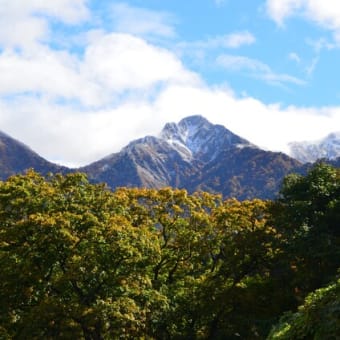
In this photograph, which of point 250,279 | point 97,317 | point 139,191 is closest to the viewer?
point 97,317

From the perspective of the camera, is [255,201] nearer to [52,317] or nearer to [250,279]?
[250,279]

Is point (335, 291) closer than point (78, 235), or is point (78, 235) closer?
point (335, 291)

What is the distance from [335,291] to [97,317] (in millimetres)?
17786

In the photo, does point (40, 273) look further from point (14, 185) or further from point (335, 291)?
point (335, 291)

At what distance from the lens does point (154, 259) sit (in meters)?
30.8

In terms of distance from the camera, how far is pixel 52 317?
27203mm

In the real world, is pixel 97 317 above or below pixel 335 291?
below

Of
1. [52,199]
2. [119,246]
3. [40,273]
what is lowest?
[40,273]

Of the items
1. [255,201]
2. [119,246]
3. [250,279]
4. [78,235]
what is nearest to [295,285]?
[250,279]

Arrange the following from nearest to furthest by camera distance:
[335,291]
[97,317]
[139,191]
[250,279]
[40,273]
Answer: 1. [335,291]
2. [97,317]
3. [40,273]
4. [250,279]
5. [139,191]

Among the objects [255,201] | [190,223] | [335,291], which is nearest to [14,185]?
[190,223]

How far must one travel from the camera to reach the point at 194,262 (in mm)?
38062

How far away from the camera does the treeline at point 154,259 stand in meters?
28.4

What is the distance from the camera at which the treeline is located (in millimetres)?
28375
